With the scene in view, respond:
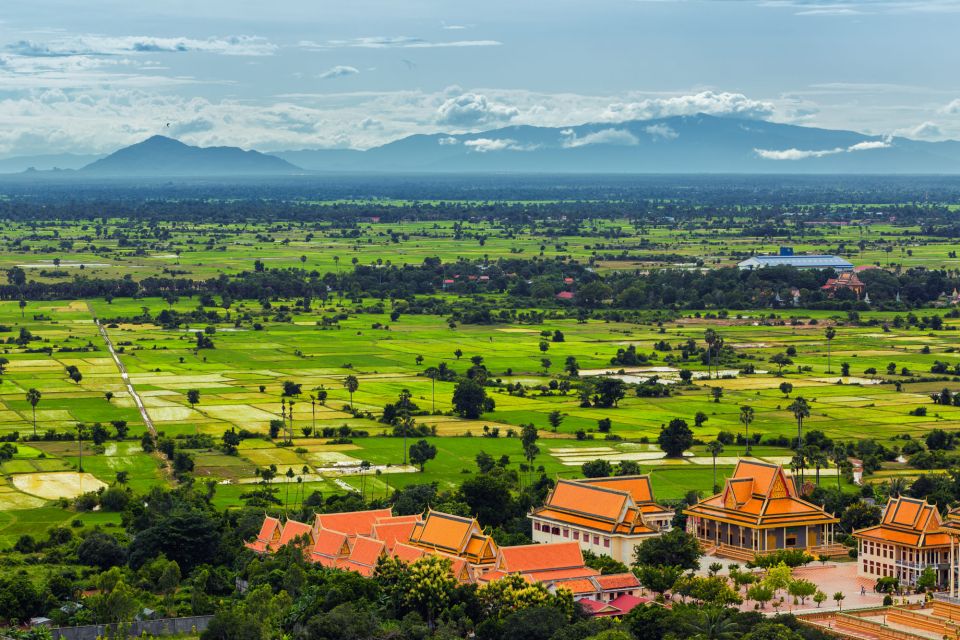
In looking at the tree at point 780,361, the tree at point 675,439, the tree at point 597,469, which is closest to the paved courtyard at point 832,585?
the tree at point 597,469

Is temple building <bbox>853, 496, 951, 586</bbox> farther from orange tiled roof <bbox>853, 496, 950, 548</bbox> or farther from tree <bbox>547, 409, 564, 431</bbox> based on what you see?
tree <bbox>547, 409, 564, 431</bbox>

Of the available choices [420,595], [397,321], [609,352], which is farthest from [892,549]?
[397,321]

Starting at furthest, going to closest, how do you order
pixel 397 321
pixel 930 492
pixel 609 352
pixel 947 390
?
pixel 397 321, pixel 609 352, pixel 947 390, pixel 930 492

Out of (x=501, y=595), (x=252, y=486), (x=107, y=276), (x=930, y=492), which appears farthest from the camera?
(x=107, y=276)

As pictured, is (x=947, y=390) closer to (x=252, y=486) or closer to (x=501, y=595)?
(x=252, y=486)

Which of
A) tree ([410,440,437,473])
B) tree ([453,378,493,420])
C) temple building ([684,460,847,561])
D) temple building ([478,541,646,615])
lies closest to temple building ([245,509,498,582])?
temple building ([478,541,646,615])

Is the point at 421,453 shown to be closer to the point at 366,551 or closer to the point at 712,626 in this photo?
the point at 366,551

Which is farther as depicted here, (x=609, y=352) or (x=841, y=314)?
(x=841, y=314)
